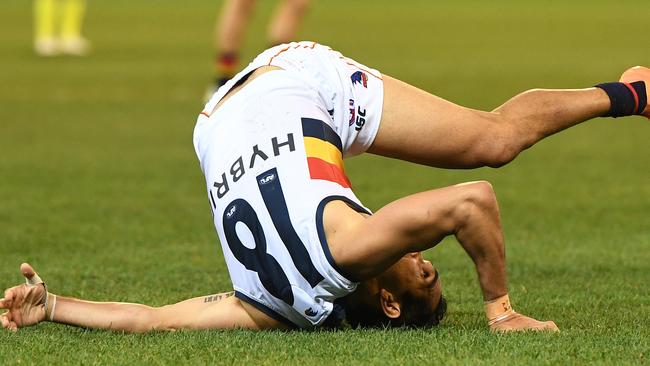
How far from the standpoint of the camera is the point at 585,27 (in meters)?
24.9

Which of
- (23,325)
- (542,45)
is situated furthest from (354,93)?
(542,45)

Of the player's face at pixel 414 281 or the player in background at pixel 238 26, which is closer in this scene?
the player's face at pixel 414 281

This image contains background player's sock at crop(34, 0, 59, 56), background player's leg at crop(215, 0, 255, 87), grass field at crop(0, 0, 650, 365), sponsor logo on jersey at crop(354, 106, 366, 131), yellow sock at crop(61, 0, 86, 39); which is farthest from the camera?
yellow sock at crop(61, 0, 86, 39)

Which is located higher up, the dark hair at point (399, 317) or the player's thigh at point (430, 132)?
the player's thigh at point (430, 132)

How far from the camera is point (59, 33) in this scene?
21938 mm

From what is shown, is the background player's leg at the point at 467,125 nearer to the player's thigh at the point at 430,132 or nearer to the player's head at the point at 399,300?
the player's thigh at the point at 430,132

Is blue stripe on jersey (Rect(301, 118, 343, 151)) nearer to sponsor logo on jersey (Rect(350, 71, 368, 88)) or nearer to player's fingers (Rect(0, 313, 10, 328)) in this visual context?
sponsor logo on jersey (Rect(350, 71, 368, 88))

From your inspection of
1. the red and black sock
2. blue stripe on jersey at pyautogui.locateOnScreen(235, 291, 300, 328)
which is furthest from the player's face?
the red and black sock

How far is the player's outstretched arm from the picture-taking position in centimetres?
499

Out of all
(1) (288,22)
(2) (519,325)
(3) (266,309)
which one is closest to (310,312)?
(3) (266,309)

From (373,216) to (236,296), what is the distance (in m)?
0.63

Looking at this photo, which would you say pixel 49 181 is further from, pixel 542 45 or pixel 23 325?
pixel 542 45

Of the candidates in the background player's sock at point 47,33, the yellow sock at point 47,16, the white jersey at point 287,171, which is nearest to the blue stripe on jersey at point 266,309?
the white jersey at point 287,171

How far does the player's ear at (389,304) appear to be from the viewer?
16.5 ft
